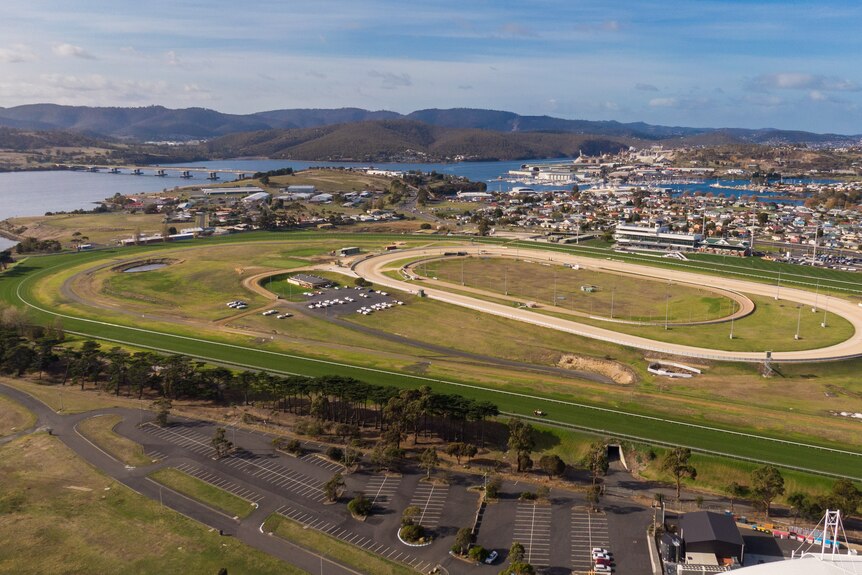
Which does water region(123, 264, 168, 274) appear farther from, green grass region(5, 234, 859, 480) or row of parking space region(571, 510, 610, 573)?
row of parking space region(571, 510, 610, 573)

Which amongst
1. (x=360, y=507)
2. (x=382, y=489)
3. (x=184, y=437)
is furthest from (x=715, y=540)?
(x=184, y=437)

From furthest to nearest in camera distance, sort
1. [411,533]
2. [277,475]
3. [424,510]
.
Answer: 1. [277,475]
2. [424,510]
3. [411,533]

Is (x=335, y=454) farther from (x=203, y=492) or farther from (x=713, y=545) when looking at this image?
(x=713, y=545)

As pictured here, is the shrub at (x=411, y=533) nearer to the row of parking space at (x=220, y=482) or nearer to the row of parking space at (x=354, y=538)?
the row of parking space at (x=354, y=538)

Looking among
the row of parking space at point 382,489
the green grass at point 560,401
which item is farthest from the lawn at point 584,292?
the row of parking space at point 382,489

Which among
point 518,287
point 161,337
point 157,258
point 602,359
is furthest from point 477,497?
point 157,258
